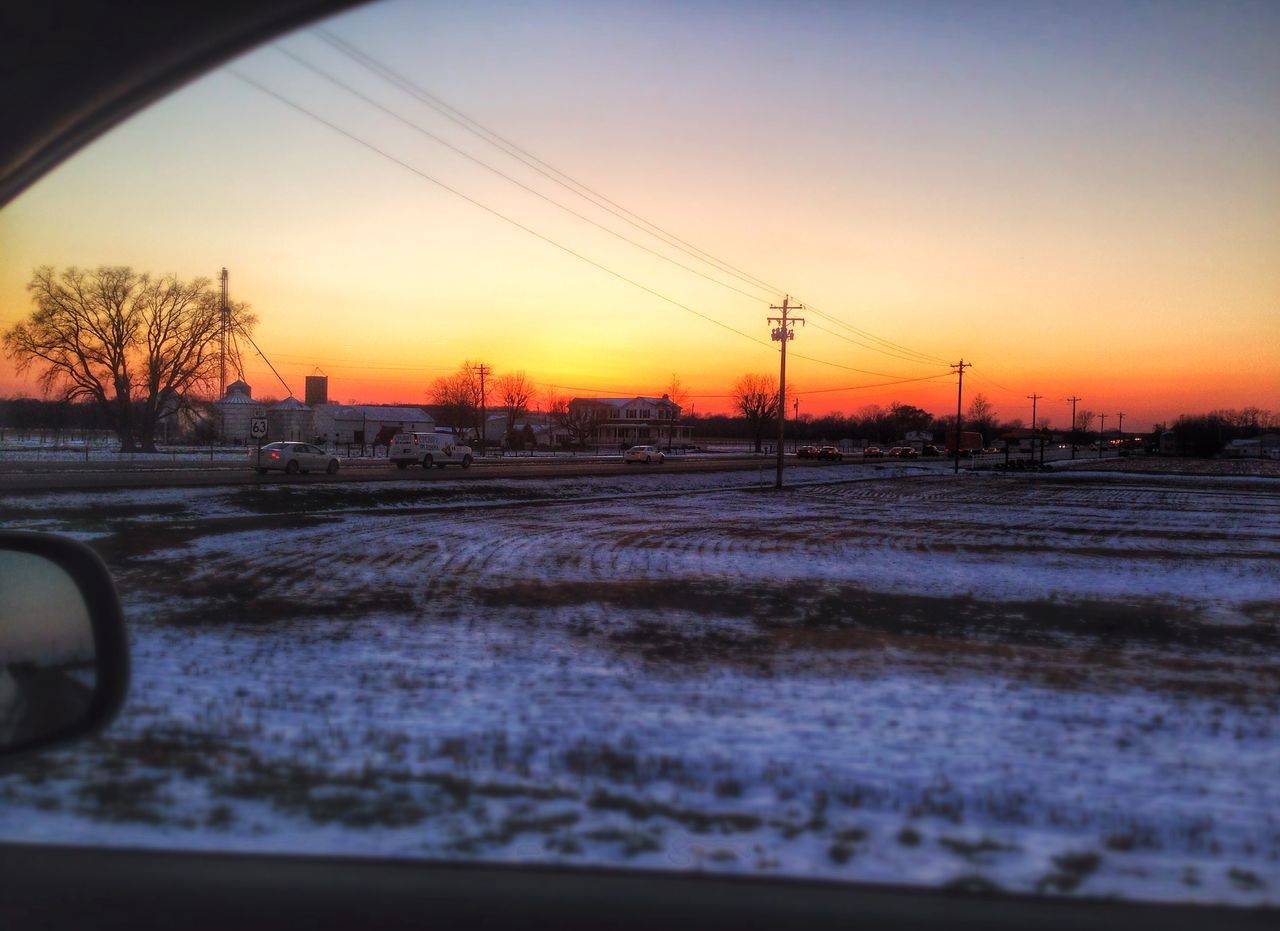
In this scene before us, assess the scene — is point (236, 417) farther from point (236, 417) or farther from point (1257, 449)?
point (1257, 449)

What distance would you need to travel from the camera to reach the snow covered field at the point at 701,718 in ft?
16.9

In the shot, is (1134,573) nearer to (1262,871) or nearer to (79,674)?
(1262,871)

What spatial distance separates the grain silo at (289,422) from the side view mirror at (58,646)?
4420 inches

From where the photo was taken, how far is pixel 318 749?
673 cm

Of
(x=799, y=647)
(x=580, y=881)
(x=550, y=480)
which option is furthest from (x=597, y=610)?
(x=550, y=480)

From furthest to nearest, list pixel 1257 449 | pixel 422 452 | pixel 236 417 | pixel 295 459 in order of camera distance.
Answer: pixel 1257 449, pixel 236 417, pixel 422 452, pixel 295 459

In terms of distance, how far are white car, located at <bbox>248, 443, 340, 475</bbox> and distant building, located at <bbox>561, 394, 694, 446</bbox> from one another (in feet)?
366

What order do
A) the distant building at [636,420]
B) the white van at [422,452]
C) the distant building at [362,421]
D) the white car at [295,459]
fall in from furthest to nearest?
the distant building at [636,420] → the distant building at [362,421] → the white van at [422,452] → the white car at [295,459]

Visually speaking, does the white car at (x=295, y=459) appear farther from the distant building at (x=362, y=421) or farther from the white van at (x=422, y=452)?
the distant building at (x=362, y=421)

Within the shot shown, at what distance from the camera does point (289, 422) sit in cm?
11300

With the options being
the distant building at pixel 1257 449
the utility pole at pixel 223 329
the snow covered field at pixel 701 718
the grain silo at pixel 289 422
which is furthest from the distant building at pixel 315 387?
the distant building at pixel 1257 449

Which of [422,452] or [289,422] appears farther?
[289,422]

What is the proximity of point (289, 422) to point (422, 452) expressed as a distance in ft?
209

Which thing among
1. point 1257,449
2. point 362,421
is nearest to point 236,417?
point 362,421
